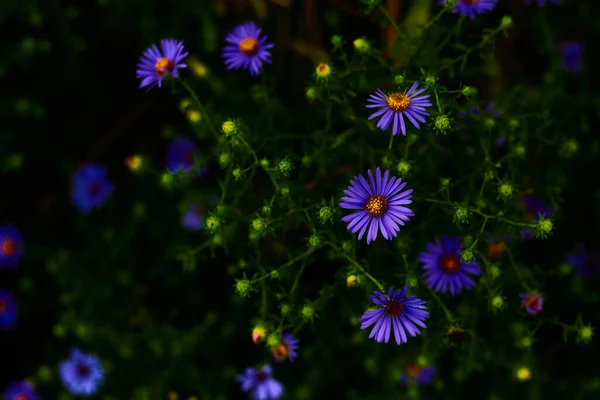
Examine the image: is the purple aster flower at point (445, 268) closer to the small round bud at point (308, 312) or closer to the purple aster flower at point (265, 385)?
the small round bud at point (308, 312)

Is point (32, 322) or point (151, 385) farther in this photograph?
point (32, 322)

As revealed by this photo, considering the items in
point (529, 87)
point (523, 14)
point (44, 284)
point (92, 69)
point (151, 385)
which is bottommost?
point (151, 385)

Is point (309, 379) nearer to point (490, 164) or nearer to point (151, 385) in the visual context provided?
point (151, 385)

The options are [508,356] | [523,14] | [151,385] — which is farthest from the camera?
[523,14]

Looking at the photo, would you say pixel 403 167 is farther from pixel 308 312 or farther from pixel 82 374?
pixel 82 374

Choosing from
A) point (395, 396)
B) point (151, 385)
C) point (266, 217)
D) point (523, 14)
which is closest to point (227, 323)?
point (151, 385)

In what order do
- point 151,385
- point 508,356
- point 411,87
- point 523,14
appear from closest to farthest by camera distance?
point 411,87 → point 508,356 → point 151,385 → point 523,14
